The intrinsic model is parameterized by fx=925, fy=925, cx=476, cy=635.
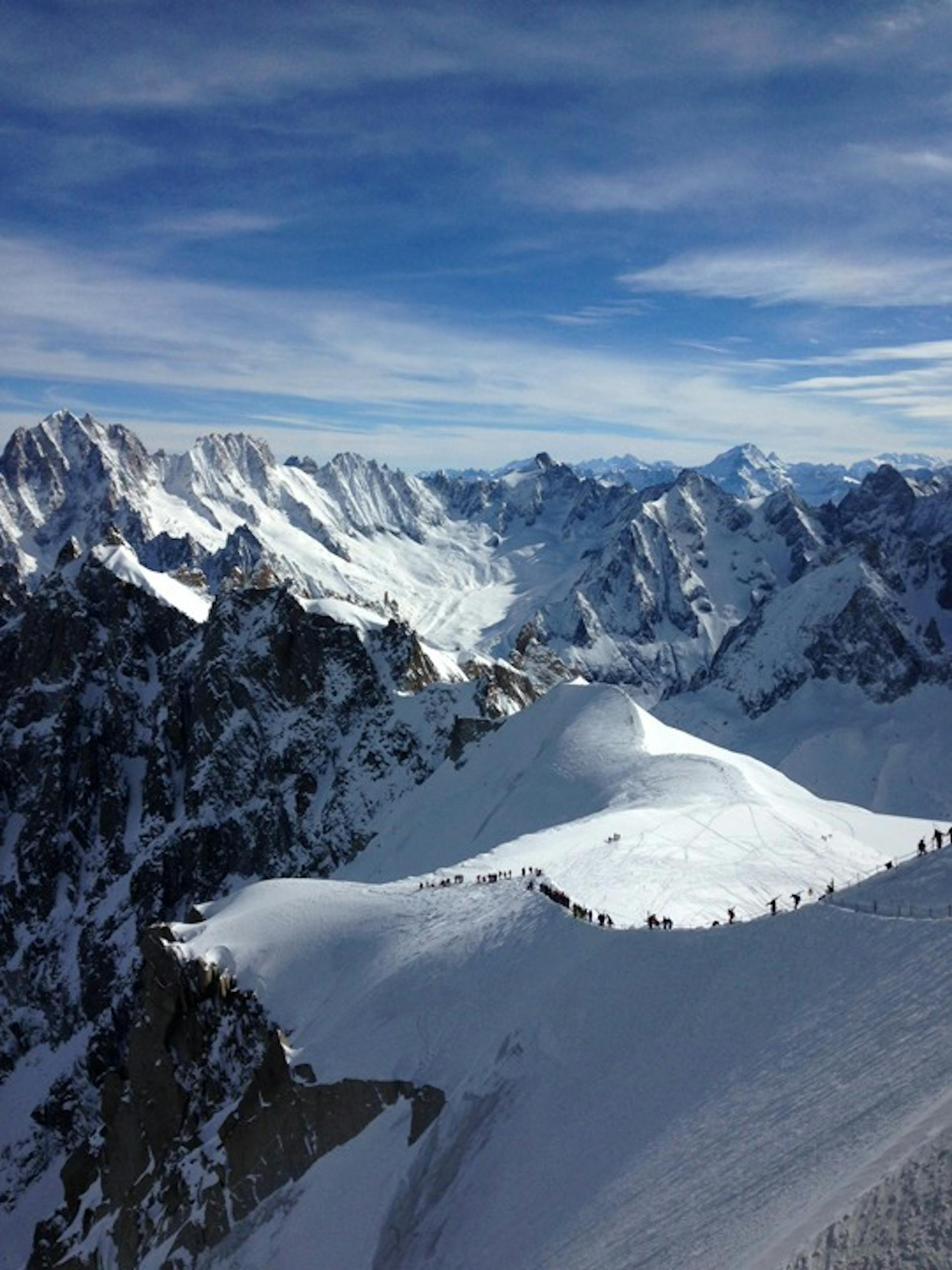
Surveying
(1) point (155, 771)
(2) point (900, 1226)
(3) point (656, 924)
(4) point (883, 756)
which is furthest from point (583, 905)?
(4) point (883, 756)

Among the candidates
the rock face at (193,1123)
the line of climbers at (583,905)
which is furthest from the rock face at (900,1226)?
the rock face at (193,1123)

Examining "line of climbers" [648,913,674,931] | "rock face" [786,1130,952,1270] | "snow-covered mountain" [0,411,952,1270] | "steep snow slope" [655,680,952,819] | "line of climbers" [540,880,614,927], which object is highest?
"rock face" [786,1130,952,1270]

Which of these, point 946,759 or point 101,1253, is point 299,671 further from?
point 946,759

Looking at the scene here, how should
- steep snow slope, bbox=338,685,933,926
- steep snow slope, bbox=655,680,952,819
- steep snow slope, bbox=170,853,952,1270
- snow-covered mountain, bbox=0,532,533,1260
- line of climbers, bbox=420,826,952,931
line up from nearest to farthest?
steep snow slope, bbox=170,853,952,1270 → line of climbers, bbox=420,826,952,931 → steep snow slope, bbox=338,685,933,926 → snow-covered mountain, bbox=0,532,533,1260 → steep snow slope, bbox=655,680,952,819

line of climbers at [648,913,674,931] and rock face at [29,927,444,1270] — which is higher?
line of climbers at [648,913,674,931]

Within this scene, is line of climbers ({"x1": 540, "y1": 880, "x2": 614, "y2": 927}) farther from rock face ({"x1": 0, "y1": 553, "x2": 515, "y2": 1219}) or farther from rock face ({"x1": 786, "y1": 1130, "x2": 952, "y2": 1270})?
rock face ({"x1": 0, "y1": 553, "x2": 515, "y2": 1219})

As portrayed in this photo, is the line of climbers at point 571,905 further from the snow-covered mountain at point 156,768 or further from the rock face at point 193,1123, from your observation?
the snow-covered mountain at point 156,768

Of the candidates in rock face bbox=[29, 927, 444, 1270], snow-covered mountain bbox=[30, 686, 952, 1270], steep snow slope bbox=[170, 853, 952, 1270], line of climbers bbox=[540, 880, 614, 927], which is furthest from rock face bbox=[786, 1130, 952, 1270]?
line of climbers bbox=[540, 880, 614, 927]
